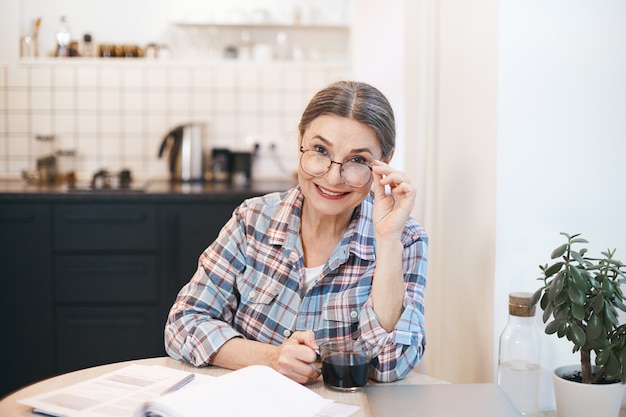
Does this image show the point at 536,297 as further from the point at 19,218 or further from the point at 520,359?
the point at 19,218

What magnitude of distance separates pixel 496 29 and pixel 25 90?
3.05m

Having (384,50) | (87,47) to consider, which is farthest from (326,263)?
(87,47)

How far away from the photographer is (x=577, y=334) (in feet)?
4.77

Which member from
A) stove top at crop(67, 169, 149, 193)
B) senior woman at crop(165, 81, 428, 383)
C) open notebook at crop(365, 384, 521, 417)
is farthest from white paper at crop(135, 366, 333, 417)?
stove top at crop(67, 169, 149, 193)

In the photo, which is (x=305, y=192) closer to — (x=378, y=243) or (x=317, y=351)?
(x=378, y=243)

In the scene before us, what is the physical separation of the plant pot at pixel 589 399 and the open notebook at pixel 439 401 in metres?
0.14

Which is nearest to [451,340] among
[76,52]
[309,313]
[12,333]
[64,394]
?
[309,313]

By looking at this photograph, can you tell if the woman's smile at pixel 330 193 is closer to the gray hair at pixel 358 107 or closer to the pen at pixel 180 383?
the gray hair at pixel 358 107

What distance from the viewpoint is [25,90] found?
13.4 ft

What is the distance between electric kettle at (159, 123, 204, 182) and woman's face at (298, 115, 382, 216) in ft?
7.82

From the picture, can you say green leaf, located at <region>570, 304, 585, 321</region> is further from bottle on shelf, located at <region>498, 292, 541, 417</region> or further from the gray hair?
the gray hair

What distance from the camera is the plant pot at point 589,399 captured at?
1487 mm

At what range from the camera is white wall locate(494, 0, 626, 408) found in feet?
5.45

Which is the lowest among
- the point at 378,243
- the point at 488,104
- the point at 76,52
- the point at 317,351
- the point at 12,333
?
the point at 12,333
